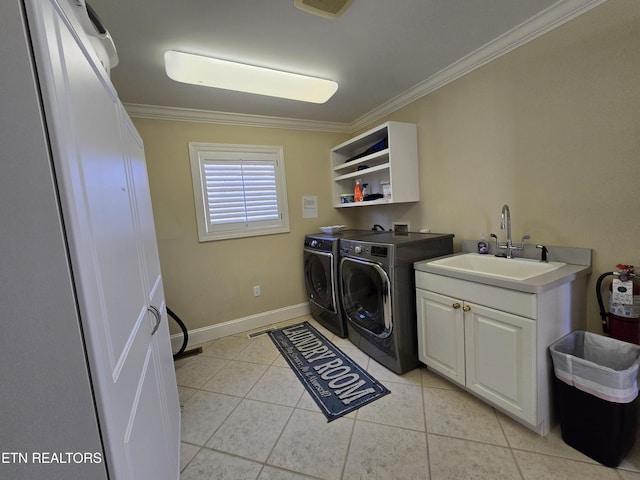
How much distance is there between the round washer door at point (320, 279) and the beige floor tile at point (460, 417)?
1136 millimetres

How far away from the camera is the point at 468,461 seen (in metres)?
1.29

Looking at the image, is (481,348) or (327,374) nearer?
(481,348)

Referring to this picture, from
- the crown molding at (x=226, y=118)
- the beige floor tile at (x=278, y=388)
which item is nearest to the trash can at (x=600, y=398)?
the beige floor tile at (x=278, y=388)

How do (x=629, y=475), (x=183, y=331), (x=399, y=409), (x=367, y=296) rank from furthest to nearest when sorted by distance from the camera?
(x=183, y=331)
(x=367, y=296)
(x=399, y=409)
(x=629, y=475)

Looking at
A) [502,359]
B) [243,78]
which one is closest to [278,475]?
[502,359]

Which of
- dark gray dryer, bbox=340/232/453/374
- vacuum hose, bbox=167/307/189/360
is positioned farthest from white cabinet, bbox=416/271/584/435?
vacuum hose, bbox=167/307/189/360

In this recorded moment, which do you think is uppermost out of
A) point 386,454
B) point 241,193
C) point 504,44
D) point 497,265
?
point 504,44

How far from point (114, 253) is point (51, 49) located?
18.1 inches

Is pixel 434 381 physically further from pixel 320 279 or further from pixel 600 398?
pixel 320 279

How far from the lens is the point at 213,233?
2.73m

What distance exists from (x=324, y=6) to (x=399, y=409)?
2.32 meters

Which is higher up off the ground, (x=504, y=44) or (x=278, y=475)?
(x=504, y=44)

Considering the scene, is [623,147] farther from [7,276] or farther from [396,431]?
[7,276]

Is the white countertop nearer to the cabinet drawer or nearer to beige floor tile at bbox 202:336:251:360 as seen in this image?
the cabinet drawer
